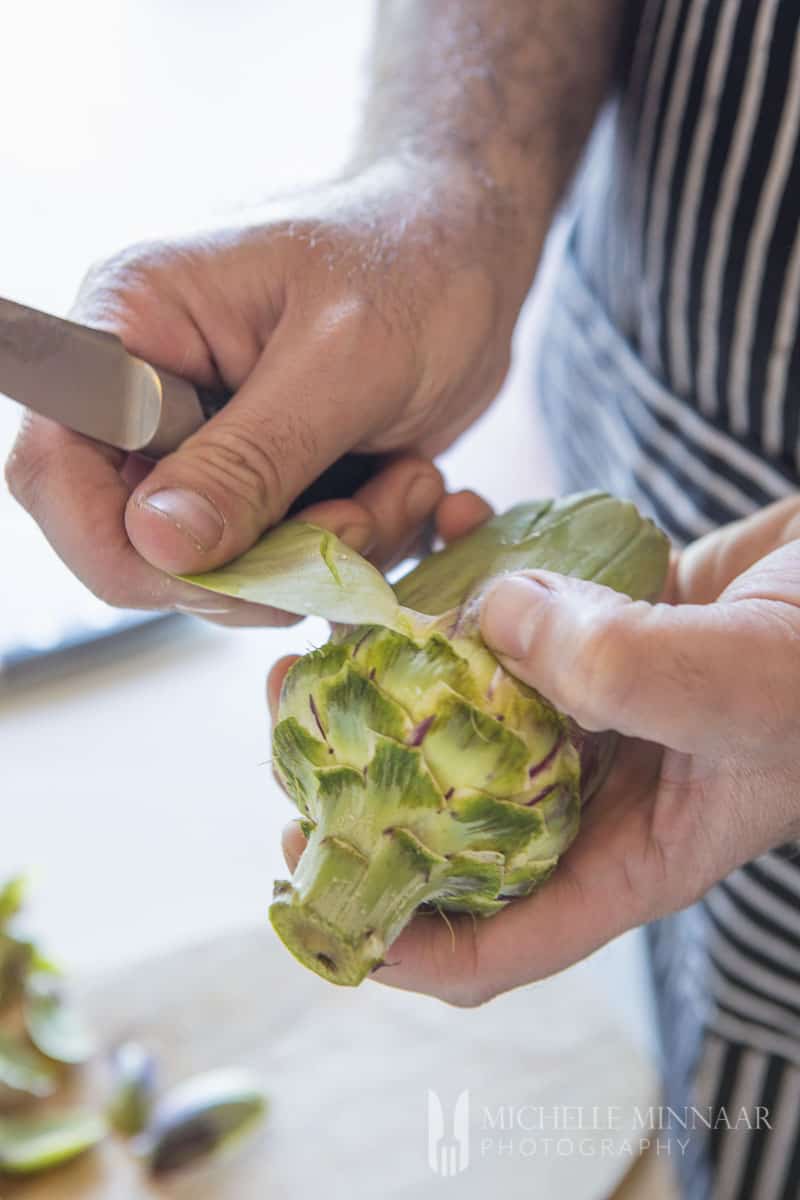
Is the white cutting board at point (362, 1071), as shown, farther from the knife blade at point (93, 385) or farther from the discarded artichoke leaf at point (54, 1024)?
the knife blade at point (93, 385)

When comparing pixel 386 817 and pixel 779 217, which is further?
pixel 779 217

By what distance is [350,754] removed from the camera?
1.52ft

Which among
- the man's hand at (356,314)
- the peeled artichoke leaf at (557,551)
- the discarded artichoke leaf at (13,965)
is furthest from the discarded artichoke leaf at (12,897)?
the peeled artichoke leaf at (557,551)

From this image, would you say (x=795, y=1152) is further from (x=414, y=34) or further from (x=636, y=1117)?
(x=414, y=34)

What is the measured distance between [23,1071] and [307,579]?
44cm

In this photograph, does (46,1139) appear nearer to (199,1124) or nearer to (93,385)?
(199,1124)

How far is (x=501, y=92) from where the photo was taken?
81cm

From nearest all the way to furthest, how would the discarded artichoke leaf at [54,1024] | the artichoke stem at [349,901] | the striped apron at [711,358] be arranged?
the artichoke stem at [349,901] → the striped apron at [711,358] → the discarded artichoke leaf at [54,1024]

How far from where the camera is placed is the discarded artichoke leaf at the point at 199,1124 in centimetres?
72

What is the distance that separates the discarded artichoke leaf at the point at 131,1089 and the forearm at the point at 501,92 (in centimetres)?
57

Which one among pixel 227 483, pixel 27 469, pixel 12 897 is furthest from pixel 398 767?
pixel 12 897

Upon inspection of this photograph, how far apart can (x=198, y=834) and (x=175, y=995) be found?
0.15 m

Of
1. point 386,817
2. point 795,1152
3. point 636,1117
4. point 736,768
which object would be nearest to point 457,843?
point 386,817

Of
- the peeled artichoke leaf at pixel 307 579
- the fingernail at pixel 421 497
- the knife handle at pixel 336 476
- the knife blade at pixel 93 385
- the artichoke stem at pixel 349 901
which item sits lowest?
the artichoke stem at pixel 349 901
